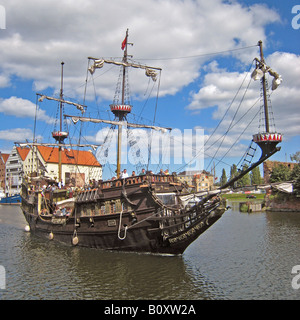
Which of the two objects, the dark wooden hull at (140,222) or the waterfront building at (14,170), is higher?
the waterfront building at (14,170)

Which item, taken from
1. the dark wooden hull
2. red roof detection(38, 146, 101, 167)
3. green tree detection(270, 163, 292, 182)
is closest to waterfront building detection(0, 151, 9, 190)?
red roof detection(38, 146, 101, 167)

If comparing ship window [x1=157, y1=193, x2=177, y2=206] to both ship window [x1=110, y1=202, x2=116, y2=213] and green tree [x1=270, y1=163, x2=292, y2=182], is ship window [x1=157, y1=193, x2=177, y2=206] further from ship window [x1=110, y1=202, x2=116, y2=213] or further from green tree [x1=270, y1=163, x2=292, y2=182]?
green tree [x1=270, y1=163, x2=292, y2=182]

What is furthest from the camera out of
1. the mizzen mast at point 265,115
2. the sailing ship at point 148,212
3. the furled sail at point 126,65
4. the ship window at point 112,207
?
the furled sail at point 126,65

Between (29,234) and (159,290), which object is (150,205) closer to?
(159,290)

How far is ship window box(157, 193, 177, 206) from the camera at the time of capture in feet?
64.9

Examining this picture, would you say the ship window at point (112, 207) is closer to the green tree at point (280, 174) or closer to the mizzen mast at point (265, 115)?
the mizzen mast at point (265, 115)

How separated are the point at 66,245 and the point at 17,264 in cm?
551

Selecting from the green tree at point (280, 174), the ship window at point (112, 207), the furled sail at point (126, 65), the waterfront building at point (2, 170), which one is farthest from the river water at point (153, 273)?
the waterfront building at point (2, 170)

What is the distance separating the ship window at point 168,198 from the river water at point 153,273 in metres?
3.26

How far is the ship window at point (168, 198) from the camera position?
1977 cm

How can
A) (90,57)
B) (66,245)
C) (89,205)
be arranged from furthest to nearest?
1. (90,57)
2. (66,245)
3. (89,205)

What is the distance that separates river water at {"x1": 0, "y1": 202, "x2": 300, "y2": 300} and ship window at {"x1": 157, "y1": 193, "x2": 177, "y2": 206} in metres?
3.26
